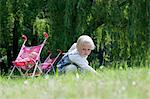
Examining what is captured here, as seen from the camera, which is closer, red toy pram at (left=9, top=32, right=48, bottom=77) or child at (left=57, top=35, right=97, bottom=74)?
child at (left=57, top=35, right=97, bottom=74)

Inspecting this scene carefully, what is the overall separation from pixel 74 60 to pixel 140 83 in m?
3.66

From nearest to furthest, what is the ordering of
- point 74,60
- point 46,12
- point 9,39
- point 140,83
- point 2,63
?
point 140,83, point 74,60, point 46,12, point 9,39, point 2,63

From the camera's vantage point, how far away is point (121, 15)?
520 inches

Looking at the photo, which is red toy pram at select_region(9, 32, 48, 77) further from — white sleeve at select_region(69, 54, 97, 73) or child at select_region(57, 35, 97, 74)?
white sleeve at select_region(69, 54, 97, 73)

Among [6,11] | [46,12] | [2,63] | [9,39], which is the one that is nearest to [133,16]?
[46,12]

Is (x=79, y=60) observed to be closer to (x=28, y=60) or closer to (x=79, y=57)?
(x=79, y=57)

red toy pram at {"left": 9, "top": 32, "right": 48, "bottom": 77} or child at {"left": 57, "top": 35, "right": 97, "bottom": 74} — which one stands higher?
child at {"left": 57, "top": 35, "right": 97, "bottom": 74}

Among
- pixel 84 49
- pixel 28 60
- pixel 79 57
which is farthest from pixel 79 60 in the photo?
pixel 28 60

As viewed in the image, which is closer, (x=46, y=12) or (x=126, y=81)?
(x=126, y=81)

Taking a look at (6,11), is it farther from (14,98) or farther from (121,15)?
(14,98)

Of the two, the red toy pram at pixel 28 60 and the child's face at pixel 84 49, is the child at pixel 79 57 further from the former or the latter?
the red toy pram at pixel 28 60

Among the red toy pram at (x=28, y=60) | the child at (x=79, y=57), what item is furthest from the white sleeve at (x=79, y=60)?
the red toy pram at (x=28, y=60)

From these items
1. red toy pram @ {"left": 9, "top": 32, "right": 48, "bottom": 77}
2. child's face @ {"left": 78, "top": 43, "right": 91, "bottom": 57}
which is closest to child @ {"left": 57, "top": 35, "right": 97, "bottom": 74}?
child's face @ {"left": 78, "top": 43, "right": 91, "bottom": 57}

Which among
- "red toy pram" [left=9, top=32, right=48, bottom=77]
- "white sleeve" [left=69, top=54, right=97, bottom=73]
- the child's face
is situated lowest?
"red toy pram" [left=9, top=32, right=48, bottom=77]
